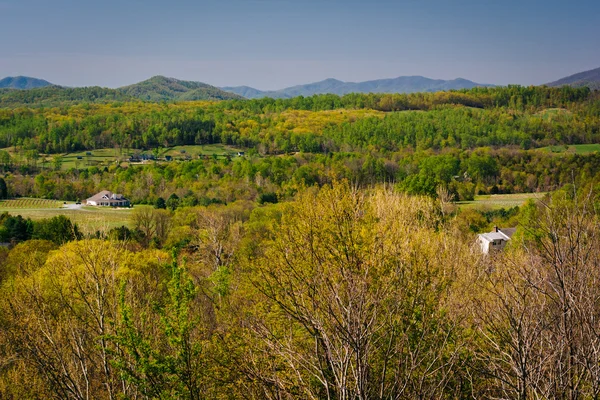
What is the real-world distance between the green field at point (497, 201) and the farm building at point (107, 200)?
50940 millimetres

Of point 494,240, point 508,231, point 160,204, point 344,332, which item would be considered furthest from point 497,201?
point 344,332

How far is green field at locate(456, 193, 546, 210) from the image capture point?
67688 mm

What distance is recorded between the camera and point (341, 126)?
468 feet

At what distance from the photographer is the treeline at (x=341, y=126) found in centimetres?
12502

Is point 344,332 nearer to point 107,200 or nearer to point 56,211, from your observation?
point 56,211

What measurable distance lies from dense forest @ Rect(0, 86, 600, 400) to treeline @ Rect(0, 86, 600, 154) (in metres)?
0.76

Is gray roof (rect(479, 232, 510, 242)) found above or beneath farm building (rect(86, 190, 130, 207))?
above

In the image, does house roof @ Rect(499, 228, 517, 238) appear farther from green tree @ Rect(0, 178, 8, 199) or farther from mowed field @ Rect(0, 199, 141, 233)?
green tree @ Rect(0, 178, 8, 199)

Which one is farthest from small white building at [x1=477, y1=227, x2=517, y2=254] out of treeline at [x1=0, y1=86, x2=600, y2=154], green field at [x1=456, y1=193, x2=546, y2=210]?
treeline at [x1=0, y1=86, x2=600, y2=154]

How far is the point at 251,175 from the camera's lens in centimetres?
9000

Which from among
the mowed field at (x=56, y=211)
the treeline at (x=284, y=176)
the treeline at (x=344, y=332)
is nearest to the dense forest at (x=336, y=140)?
the treeline at (x=284, y=176)

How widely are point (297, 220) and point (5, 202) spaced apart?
76.3 m

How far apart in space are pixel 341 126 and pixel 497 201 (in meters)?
73.5

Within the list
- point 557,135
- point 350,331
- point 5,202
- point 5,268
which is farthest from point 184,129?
point 350,331
